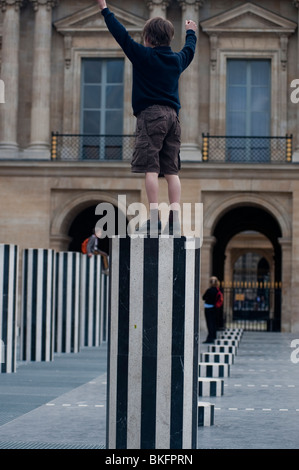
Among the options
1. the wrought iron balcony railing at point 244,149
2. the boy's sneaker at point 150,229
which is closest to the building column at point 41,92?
the wrought iron balcony railing at point 244,149

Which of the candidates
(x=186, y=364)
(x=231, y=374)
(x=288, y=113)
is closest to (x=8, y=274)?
(x=231, y=374)

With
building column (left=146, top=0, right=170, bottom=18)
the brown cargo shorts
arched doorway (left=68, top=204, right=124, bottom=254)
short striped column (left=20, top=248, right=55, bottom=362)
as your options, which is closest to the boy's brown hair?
the brown cargo shorts

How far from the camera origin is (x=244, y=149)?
3347 centimetres

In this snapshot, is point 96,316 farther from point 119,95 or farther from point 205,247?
point 119,95

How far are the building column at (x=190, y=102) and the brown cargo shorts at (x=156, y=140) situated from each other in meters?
25.6

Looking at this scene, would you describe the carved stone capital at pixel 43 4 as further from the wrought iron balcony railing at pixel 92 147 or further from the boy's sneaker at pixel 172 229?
the boy's sneaker at pixel 172 229

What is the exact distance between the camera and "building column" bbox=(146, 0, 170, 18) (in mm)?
33656

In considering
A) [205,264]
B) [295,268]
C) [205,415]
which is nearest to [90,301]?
[205,264]

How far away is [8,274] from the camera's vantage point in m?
16.1

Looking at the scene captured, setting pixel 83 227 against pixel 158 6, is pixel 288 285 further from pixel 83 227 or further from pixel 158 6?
pixel 158 6

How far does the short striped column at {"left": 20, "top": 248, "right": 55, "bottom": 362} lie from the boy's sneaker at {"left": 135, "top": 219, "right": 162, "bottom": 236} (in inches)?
A: 439

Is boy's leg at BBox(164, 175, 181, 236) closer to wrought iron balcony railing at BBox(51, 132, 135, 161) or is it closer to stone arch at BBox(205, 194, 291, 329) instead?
stone arch at BBox(205, 194, 291, 329)

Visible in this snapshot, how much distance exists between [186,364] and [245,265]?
210 ft

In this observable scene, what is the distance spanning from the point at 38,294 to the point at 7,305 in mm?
2310
